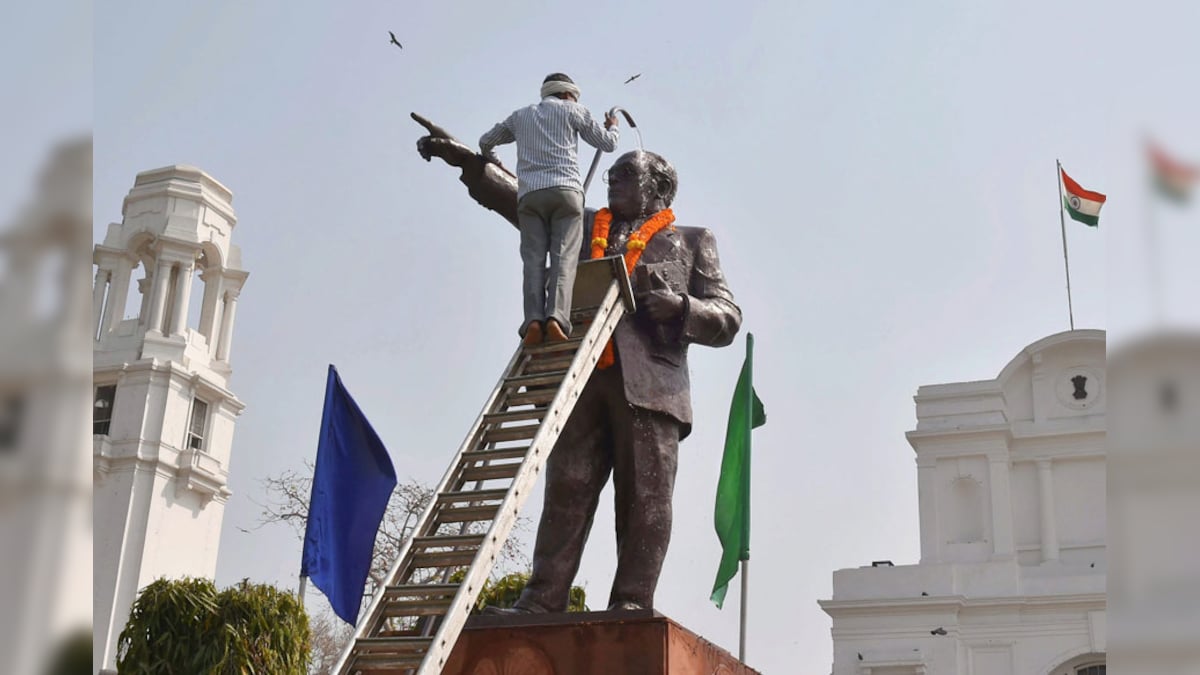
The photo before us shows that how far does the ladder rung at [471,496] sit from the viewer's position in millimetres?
4375

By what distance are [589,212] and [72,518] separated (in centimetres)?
→ 507

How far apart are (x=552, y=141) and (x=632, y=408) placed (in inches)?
45.6

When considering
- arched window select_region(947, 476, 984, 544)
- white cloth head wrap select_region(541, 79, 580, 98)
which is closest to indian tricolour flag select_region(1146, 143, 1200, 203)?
white cloth head wrap select_region(541, 79, 580, 98)

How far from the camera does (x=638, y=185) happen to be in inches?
227

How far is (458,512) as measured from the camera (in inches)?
175

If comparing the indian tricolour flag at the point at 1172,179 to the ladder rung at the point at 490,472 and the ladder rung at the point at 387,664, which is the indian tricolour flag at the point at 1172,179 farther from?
the ladder rung at the point at 490,472

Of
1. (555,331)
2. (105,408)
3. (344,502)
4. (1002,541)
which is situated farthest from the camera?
(105,408)

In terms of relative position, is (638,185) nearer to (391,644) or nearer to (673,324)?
(673,324)

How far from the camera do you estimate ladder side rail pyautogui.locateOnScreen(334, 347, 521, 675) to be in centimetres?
380

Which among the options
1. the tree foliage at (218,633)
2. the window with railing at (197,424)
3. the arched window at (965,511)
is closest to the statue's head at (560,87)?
the tree foliage at (218,633)

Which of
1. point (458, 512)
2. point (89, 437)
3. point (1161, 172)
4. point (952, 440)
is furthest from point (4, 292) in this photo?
point (952, 440)

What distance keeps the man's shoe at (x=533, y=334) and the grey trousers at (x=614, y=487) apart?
1.38 ft

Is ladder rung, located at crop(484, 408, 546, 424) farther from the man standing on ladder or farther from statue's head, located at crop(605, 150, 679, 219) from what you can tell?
statue's head, located at crop(605, 150, 679, 219)

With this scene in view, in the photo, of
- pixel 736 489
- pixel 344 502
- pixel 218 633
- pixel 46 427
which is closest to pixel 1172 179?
pixel 46 427
